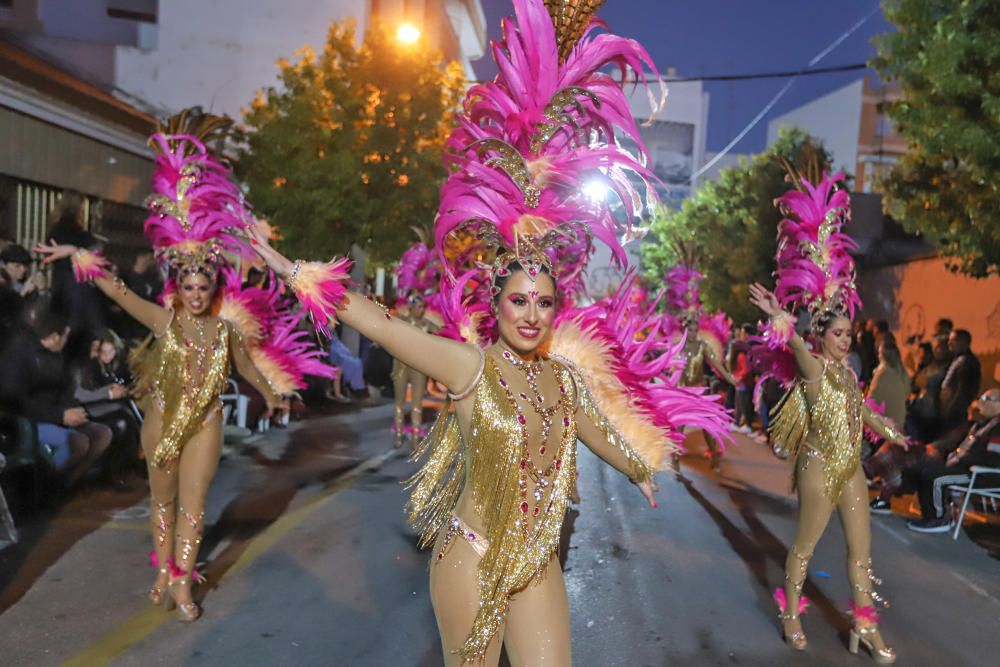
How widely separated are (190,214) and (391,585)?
2802 millimetres

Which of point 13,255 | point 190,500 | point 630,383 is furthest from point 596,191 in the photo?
point 13,255

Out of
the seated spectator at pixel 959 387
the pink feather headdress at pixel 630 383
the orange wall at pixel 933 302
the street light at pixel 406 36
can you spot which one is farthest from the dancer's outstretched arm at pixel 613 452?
the street light at pixel 406 36

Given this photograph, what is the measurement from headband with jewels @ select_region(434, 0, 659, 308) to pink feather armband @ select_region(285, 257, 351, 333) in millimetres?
475

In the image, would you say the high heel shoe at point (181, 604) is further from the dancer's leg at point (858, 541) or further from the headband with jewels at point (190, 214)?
the dancer's leg at point (858, 541)

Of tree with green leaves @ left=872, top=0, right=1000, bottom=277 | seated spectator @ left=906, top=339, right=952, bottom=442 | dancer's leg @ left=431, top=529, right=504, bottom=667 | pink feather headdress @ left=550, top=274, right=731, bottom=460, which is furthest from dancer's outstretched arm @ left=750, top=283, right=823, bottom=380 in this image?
tree with green leaves @ left=872, top=0, right=1000, bottom=277

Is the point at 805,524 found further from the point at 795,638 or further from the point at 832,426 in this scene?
the point at 795,638

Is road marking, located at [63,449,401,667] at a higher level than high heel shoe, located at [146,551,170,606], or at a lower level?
lower

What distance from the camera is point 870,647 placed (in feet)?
16.2

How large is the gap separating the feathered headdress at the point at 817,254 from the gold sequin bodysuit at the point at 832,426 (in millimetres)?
440

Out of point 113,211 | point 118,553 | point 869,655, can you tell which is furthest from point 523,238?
point 113,211

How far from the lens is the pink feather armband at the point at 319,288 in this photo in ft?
9.21

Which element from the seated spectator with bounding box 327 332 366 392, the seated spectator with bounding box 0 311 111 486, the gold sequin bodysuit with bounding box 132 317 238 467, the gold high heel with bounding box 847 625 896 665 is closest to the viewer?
the gold high heel with bounding box 847 625 896 665

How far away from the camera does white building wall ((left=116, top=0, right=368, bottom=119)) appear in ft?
78.8

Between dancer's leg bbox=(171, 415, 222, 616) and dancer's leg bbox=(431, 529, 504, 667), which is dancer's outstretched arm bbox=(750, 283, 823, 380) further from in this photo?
dancer's leg bbox=(171, 415, 222, 616)
